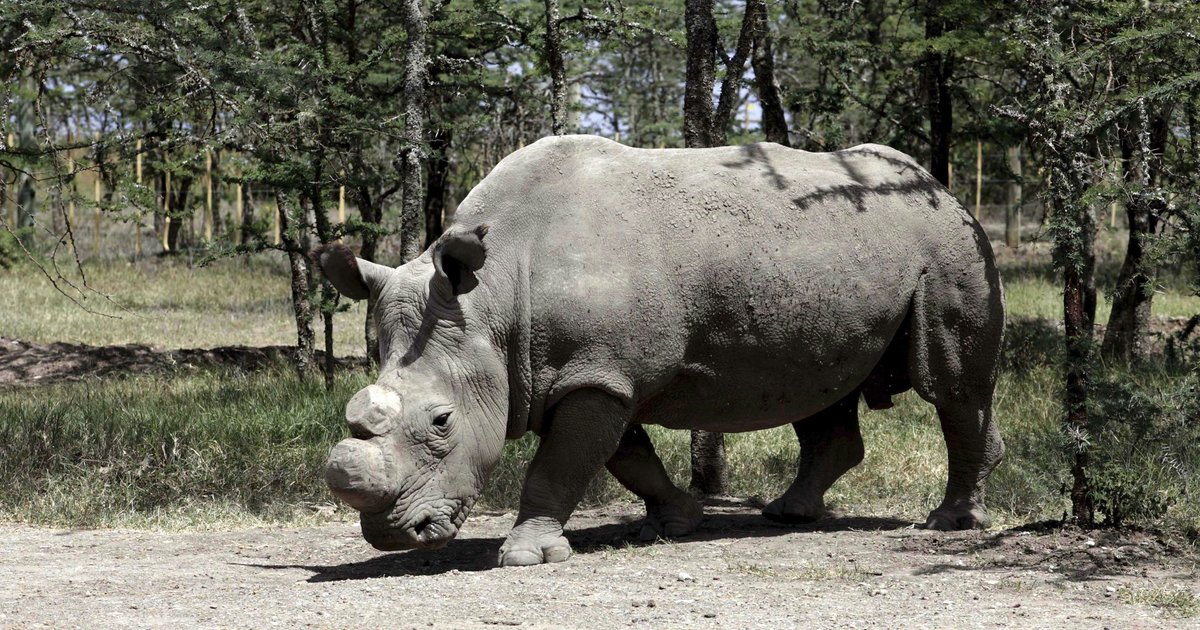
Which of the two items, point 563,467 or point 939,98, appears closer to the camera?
point 563,467

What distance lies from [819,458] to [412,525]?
280 centimetres

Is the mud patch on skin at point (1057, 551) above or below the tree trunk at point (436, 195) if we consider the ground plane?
below

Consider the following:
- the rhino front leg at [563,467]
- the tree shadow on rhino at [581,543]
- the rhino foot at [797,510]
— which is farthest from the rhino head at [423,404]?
the rhino foot at [797,510]

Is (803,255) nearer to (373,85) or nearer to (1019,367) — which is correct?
(1019,367)

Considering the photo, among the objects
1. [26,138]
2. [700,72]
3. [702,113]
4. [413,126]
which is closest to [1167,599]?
[702,113]

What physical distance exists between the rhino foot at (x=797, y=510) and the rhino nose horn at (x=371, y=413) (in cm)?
265

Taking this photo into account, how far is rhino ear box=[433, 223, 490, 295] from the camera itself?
5.36 meters

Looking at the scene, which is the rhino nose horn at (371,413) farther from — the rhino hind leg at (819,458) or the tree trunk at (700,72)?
the tree trunk at (700,72)

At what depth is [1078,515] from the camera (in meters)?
6.07

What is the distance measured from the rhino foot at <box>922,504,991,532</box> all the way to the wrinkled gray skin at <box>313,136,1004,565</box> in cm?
1

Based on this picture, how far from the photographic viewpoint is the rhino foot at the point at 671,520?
6496mm

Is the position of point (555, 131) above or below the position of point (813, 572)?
above

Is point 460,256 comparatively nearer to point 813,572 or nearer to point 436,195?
point 813,572

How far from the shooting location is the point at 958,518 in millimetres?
6734
